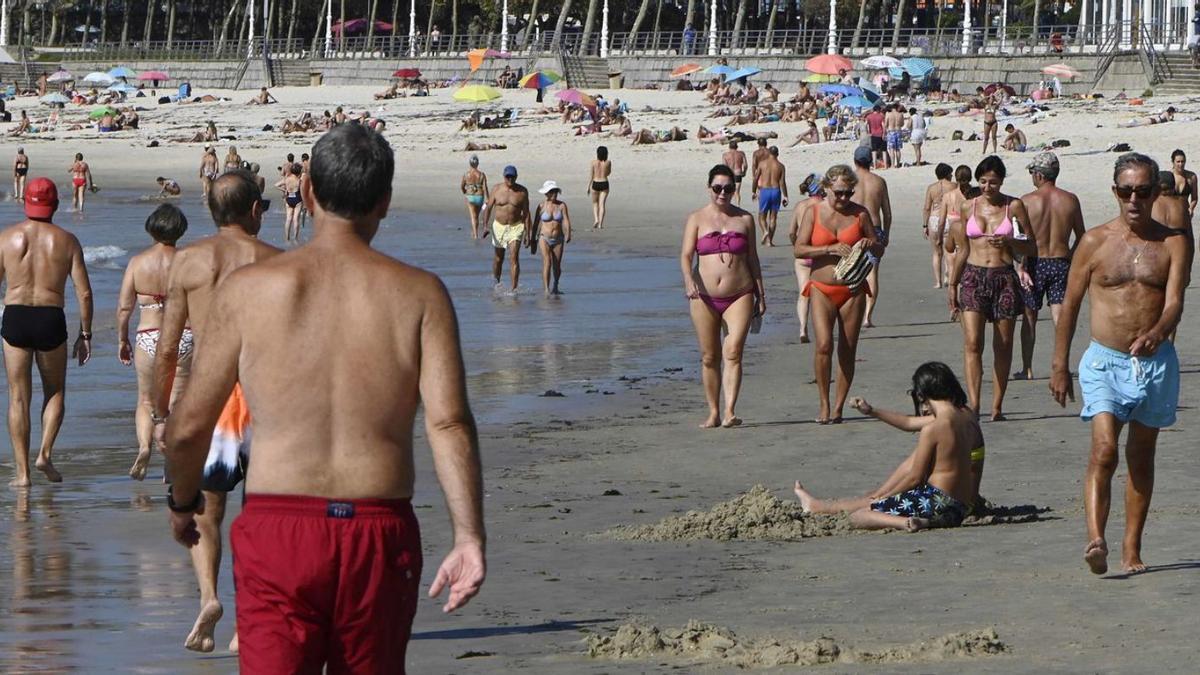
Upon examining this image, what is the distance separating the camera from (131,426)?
40.1 ft

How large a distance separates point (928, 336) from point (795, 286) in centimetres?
556

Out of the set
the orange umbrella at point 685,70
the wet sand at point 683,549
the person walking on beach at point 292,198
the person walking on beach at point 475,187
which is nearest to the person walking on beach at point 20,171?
the person walking on beach at point 292,198

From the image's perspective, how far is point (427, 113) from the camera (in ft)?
202

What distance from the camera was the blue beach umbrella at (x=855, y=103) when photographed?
4331cm

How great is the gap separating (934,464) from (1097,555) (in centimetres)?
150

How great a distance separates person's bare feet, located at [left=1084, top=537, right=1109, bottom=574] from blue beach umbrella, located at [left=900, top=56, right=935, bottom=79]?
46.6 m

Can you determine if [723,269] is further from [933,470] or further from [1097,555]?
[1097,555]

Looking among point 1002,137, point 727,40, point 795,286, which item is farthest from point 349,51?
point 795,286

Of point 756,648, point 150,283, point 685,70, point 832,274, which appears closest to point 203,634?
point 756,648

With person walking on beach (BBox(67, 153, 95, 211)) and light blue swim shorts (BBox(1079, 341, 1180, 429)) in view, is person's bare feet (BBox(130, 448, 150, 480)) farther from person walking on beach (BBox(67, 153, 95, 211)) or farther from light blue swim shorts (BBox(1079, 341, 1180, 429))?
person walking on beach (BBox(67, 153, 95, 211))

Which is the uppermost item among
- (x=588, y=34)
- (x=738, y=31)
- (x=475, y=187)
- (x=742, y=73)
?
(x=738, y=31)

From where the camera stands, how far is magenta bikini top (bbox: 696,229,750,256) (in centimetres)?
1107

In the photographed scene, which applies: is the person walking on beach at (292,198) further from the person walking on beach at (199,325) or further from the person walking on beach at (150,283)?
the person walking on beach at (199,325)

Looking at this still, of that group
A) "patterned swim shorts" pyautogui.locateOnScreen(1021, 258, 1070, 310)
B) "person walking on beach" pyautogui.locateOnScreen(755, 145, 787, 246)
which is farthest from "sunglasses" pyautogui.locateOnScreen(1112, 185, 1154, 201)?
"person walking on beach" pyautogui.locateOnScreen(755, 145, 787, 246)
